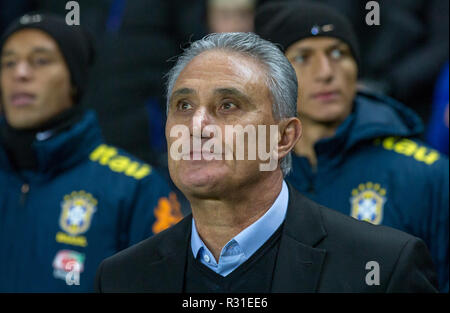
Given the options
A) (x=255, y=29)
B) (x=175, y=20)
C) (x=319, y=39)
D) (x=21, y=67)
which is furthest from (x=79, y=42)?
(x=175, y=20)

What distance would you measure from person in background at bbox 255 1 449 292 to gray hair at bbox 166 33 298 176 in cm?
129

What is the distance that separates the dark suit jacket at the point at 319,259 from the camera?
2924 mm

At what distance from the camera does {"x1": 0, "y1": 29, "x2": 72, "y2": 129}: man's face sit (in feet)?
15.8

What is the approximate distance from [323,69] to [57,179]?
1.47 metres

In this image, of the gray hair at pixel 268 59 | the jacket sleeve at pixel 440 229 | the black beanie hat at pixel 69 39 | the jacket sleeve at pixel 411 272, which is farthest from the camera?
the black beanie hat at pixel 69 39

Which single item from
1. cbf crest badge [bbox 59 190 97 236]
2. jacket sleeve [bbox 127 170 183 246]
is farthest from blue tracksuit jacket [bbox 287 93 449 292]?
cbf crest badge [bbox 59 190 97 236]

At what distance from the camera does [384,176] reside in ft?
14.5

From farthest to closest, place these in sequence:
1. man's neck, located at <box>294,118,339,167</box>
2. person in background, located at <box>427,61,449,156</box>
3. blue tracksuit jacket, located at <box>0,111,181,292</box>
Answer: person in background, located at <box>427,61,449,156</box> < man's neck, located at <box>294,118,339,167</box> < blue tracksuit jacket, located at <box>0,111,181,292</box>

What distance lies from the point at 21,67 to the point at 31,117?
267 millimetres

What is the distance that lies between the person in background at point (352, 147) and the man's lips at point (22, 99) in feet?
4.15

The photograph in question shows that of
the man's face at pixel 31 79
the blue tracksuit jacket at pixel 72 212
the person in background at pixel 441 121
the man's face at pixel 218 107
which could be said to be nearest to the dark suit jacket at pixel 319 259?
the man's face at pixel 218 107

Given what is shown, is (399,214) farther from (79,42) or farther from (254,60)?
(79,42)

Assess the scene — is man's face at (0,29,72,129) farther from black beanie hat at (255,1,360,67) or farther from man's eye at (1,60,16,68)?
black beanie hat at (255,1,360,67)

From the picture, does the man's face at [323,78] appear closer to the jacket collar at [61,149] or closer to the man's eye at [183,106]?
the jacket collar at [61,149]
